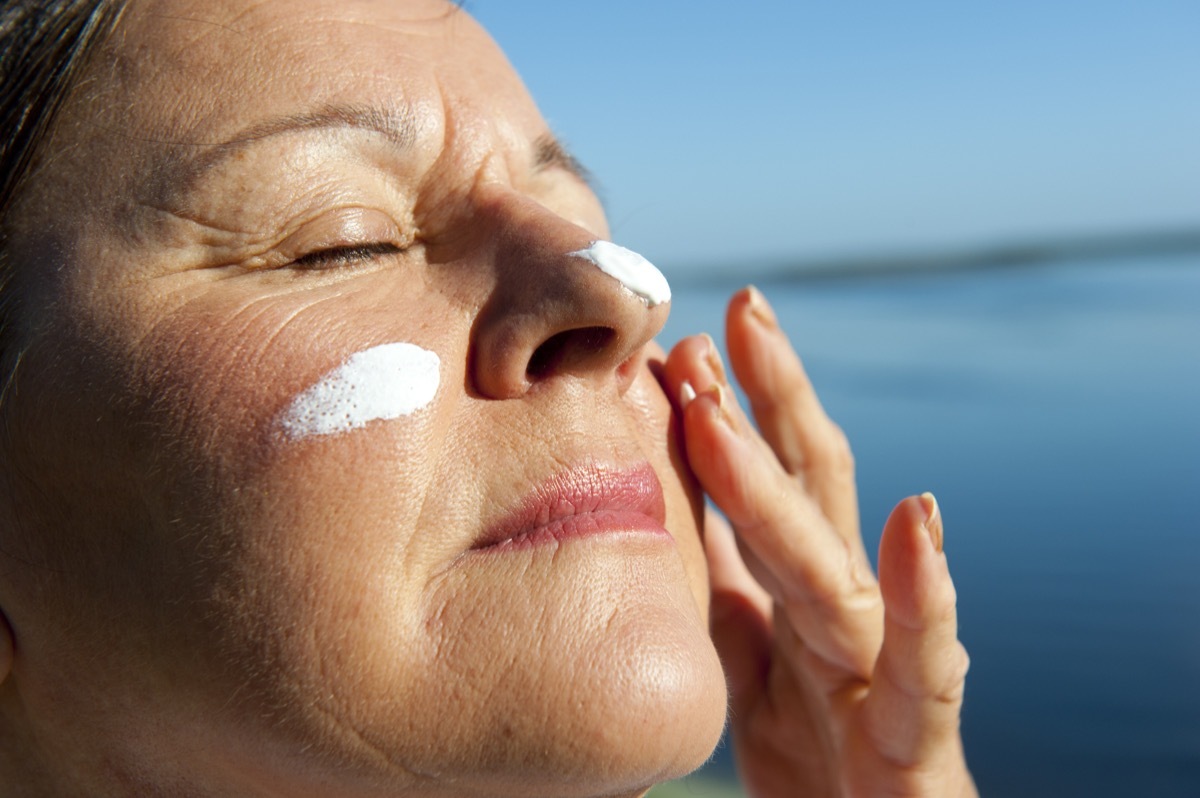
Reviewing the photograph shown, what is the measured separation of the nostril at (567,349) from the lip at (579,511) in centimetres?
16

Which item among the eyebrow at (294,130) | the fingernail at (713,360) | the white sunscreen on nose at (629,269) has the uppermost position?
the eyebrow at (294,130)

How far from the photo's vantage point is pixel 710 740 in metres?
1.56

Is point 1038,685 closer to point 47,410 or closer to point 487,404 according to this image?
point 487,404

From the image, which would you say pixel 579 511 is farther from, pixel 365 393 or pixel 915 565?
pixel 915 565

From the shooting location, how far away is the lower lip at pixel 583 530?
150 centimetres

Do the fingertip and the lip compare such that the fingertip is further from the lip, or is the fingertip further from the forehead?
the forehead

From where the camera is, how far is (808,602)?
Answer: 93.3 inches

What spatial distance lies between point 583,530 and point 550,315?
321 millimetres

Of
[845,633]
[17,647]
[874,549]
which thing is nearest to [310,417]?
[17,647]

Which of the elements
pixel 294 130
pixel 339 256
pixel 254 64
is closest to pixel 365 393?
pixel 339 256

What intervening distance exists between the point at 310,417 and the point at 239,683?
1.22ft

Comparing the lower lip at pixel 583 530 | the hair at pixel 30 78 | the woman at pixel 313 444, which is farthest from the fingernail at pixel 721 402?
the hair at pixel 30 78

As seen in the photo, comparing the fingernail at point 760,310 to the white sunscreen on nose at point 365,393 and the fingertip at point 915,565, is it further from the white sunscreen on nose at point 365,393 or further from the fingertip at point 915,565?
the white sunscreen on nose at point 365,393

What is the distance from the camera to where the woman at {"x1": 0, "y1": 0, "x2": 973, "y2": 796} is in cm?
144
